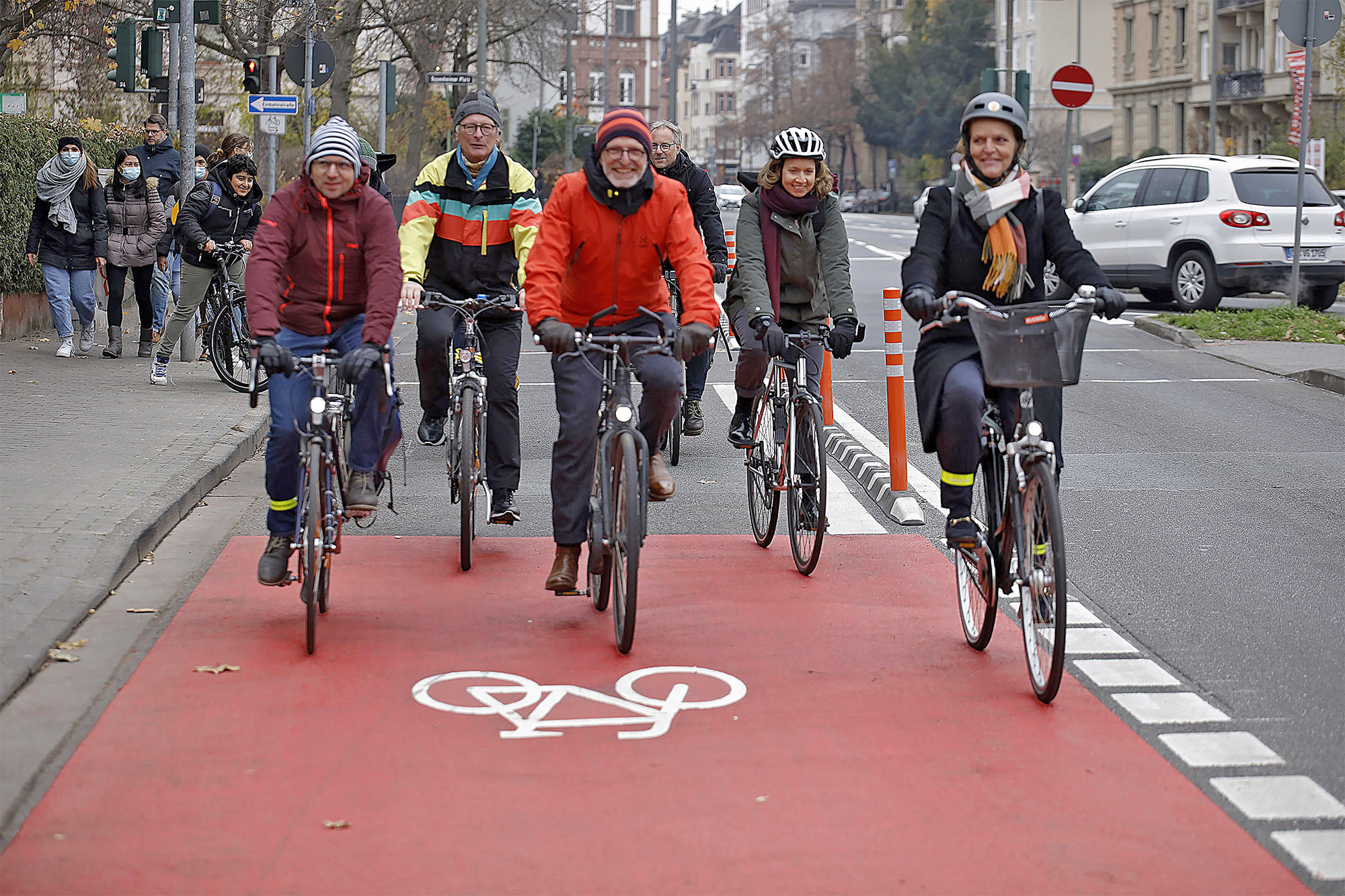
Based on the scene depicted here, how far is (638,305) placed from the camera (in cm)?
688

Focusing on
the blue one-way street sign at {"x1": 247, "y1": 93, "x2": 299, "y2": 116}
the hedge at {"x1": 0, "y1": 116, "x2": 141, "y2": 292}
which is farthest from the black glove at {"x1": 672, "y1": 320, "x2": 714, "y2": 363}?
the blue one-way street sign at {"x1": 247, "y1": 93, "x2": 299, "y2": 116}

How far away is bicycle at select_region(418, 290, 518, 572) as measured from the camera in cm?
777

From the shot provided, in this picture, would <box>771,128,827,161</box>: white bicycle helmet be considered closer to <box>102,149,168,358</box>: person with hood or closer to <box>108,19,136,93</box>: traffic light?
<box>102,149,168,358</box>: person with hood

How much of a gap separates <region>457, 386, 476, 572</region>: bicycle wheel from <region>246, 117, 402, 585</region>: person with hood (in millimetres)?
662

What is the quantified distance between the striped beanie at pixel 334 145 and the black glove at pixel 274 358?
82 centimetres

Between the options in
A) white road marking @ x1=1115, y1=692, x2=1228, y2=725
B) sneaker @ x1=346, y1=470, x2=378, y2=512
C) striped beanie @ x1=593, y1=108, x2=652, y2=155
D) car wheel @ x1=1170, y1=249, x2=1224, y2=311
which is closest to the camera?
white road marking @ x1=1115, y1=692, x2=1228, y2=725

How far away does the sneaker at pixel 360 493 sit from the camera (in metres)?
6.93

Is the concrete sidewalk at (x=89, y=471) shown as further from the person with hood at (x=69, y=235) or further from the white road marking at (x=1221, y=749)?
the white road marking at (x=1221, y=749)

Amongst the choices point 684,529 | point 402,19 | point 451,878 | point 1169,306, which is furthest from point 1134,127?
→ point 451,878

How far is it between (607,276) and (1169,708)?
265 cm

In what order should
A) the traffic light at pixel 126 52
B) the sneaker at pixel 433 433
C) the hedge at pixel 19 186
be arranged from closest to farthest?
the sneaker at pixel 433 433 < the hedge at pixel 19 186 < the traffic light at pixel 126 52

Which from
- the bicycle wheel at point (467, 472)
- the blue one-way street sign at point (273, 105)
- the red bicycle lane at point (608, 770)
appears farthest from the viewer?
the blue one-way street sign at point (273, 105)

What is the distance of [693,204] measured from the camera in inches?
439

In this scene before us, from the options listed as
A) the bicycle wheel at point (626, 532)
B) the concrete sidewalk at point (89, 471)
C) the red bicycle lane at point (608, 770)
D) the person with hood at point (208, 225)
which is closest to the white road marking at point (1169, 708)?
the red bicycle lane at point (608, 770)
